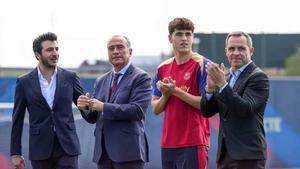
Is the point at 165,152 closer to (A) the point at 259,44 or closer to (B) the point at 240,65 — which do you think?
(B) the point at 240,65

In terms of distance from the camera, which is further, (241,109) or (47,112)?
(47,112)

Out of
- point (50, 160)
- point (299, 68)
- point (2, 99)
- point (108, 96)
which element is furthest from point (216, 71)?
point (299, 68)

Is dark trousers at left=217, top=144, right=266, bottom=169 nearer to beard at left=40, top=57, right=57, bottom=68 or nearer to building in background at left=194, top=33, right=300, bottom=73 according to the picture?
beard at left=40, top=57, right=57, bottom=68

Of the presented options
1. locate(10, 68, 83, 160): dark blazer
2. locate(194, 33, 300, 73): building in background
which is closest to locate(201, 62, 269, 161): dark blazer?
locate(10, 68, 83, 160): dark blazer

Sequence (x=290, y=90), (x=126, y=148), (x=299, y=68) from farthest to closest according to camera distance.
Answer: (x=299, y=68)
(x=290, y=90)
(x=126, y=148)

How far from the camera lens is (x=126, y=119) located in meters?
6.50

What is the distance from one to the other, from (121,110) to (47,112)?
787 millimetres

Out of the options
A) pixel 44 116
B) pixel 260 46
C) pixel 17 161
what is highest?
pixel 44 116

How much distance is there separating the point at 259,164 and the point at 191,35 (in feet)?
4.28

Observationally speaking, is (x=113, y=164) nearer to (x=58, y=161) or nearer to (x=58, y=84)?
(x=58, y=161)

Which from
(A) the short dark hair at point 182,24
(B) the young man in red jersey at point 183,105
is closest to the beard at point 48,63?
(B) the young man in red jersey at point 183,105

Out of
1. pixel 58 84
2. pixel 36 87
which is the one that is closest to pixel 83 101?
pixel 58 84

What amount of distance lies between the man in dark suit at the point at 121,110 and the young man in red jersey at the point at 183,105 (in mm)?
192

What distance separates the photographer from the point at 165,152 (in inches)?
258
